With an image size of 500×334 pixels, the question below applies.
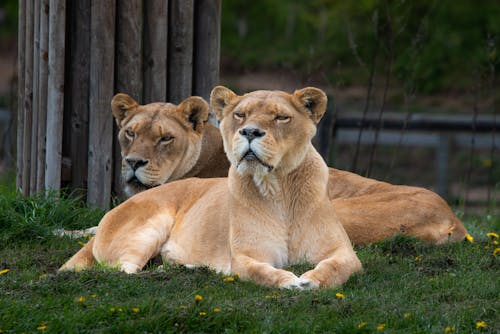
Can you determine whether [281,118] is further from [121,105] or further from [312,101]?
[121,105]

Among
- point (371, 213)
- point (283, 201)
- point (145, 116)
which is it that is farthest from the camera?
point (145, 116)

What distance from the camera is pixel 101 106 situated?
339 inches

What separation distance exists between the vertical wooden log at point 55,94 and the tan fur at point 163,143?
0.56 meters

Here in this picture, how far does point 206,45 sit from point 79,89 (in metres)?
1.15

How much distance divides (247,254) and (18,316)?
4.76ft

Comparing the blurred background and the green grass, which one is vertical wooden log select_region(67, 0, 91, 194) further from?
the blurred background

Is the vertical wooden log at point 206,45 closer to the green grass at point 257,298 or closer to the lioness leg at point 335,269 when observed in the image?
the green grass at point 257,298

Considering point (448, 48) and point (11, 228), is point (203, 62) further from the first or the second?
point (448, 48)

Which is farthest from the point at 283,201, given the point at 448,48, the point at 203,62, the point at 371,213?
the point at 448,48

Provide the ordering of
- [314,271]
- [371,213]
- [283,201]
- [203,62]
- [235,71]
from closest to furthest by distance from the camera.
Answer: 1. [314,271]
2. [283,201]
3. [371,213]
4. [203,62]
5. [235,71]

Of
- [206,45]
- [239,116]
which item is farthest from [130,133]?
[239,116]

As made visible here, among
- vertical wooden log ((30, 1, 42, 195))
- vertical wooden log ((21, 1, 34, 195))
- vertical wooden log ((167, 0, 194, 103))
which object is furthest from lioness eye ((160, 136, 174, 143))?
vertical wooden log ((21, 1, 34, 195))

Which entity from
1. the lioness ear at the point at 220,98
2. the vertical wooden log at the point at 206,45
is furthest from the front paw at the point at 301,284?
the vertical wooden log at the point at 206,45

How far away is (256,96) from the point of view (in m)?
6.43
